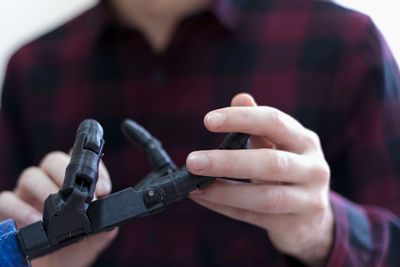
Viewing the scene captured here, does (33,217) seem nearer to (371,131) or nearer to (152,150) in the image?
(152,150)

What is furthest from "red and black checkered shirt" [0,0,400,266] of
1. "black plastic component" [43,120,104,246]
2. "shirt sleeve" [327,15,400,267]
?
"black plastic component" [43,120,104,246]

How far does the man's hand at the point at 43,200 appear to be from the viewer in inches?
16.9

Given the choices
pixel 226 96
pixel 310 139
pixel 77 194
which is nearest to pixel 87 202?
pixel 77 194

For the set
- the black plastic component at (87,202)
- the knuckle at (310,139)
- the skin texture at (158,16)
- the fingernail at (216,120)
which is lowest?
the knuckle at (310,139)

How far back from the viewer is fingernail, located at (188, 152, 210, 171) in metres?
0.34

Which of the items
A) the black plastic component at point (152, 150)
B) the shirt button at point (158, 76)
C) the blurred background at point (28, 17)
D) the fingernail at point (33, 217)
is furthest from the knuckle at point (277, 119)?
the blurred background at point (28, 17)

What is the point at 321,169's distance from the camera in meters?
0.42

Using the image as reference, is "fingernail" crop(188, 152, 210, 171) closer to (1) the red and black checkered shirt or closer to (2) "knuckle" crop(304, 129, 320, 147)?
(2) "knuckle" crop(304, 129, 320, 147)

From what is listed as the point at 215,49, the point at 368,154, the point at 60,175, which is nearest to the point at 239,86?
the point at 215,49

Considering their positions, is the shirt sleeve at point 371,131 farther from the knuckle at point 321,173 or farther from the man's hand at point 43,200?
the man's hand at point 43,200

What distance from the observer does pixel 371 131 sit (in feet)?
2.12

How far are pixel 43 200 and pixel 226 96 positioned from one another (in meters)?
0.34

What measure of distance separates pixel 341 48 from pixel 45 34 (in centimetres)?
55

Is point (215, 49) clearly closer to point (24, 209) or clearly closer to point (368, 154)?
point (368, 154)
